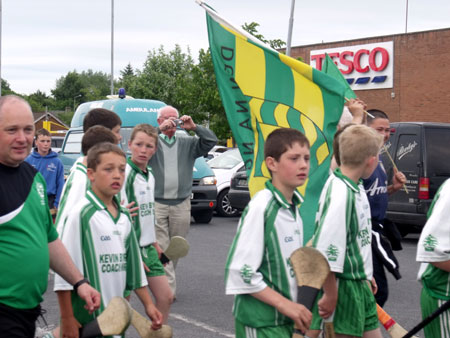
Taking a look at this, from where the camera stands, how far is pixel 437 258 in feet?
13.2

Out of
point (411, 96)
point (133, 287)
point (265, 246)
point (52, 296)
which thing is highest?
point (411, 96)

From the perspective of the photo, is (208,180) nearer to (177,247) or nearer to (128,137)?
(128,137)

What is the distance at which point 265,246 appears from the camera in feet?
12.3

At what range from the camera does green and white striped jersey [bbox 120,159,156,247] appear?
20.0 feet

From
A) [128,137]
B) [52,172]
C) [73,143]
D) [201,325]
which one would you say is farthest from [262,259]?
[73,143]

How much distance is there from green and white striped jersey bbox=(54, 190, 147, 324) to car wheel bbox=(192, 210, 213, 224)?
42.0 ft

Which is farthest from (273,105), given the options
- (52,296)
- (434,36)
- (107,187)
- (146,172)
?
(434,36)

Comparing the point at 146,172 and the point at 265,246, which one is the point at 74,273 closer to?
the point at 265,246

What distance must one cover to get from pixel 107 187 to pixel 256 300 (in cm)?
109

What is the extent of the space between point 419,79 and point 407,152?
82.0ft

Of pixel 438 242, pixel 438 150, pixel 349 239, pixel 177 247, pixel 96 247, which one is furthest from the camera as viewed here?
pixel 438 150

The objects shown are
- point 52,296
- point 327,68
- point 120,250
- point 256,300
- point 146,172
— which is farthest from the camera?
point 52,296

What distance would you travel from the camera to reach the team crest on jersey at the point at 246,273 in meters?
3.64

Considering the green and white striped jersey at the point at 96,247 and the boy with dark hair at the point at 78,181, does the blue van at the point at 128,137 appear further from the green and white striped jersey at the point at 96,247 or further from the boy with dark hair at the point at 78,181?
the green and white striped jersey at the point at 96,247
